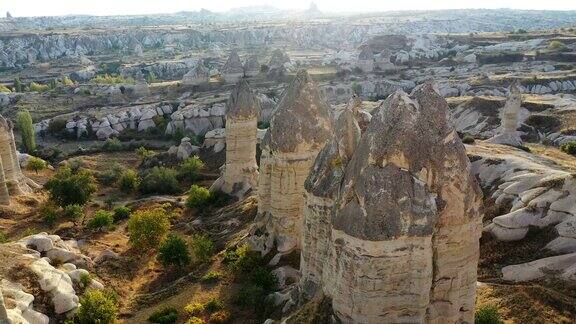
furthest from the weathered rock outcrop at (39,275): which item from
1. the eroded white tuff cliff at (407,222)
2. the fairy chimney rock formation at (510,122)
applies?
the fairy chimney rock formation at (510,122)

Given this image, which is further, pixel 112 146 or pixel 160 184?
pixel 112 146

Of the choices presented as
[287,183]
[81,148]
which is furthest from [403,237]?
[81,148]

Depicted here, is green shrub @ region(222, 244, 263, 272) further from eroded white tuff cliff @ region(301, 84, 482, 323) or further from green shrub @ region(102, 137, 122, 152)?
green shrub @ region(102, 137, 122, 152)

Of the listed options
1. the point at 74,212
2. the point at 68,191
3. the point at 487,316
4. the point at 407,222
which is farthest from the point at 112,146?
the point at 407,222

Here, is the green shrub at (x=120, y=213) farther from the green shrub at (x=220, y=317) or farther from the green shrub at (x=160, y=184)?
the green shrub at (x=220, y=317)

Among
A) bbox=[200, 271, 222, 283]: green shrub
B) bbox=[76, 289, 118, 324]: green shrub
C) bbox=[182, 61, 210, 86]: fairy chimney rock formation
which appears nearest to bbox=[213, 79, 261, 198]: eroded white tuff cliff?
bbox=[200, 271, 222, 283]: green shrub

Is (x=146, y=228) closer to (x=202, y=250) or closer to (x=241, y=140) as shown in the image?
(x=202, y=250)

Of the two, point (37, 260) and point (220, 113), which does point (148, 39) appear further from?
point (37, 260)
